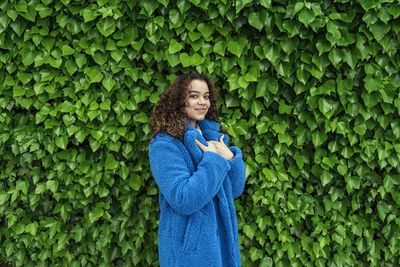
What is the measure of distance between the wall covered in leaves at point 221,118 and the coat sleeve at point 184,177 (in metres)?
0.87

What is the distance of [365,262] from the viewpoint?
8.57 ft

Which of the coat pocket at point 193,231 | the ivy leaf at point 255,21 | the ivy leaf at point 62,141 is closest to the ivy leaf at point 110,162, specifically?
the ivy leaf at point 62,141

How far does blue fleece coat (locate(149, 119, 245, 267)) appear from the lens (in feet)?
5.12

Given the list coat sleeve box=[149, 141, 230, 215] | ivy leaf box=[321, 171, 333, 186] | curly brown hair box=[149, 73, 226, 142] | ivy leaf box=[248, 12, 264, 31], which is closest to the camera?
coat sleeve box=[149, 141, 230, 215]

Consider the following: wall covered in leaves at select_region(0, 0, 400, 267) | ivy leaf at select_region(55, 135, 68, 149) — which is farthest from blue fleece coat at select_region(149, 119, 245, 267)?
ivy leaf at select_region(55, 135, 68, 149)

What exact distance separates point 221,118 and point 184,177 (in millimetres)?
1015

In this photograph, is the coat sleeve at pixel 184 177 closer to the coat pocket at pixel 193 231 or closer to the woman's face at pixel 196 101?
the coat pocket at pixel 193 231

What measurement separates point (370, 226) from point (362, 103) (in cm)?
92

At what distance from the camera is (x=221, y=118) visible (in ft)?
8.25

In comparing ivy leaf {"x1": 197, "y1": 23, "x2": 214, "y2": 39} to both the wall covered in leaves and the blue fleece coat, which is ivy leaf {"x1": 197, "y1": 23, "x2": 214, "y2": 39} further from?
the blue fleece coat

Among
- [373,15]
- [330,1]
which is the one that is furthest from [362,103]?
[330,1]

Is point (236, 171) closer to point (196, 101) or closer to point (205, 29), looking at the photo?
point (196, 101)

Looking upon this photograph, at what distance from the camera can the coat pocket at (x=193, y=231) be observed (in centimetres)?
163

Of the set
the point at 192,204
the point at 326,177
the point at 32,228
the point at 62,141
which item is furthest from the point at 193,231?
the point at 32,228
